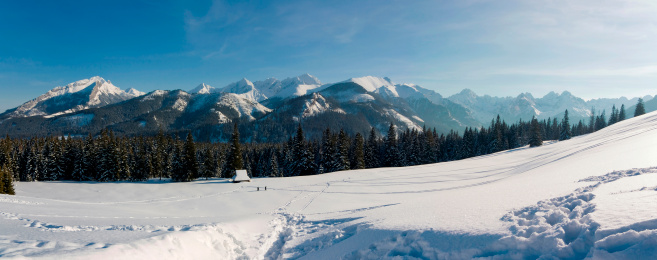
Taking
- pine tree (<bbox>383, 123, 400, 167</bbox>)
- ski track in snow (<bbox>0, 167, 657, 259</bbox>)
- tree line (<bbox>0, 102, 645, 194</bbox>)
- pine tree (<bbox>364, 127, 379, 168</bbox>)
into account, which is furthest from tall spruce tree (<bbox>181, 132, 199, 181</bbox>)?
pine tree (<bbox>383, 123, 400, 167</bbox>)

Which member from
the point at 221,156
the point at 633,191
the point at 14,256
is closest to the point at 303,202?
the point at 14,256

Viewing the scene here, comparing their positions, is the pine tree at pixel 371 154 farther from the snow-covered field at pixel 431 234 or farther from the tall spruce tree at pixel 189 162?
the snow-covered field at pixel 431 234

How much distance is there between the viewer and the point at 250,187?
4006cm

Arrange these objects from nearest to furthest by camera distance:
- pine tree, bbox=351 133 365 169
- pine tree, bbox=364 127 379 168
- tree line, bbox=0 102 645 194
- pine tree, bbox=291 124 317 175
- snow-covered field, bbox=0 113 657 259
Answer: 1. snow-covered field, bbox=0 113 657 259
2. tree line, bbox=0 102 645 194
3. pine tree, bbox=291 124 317 175
4. pine tree, bbox=351 133 365 169
5. pine tree, bbox=364 127 379 168

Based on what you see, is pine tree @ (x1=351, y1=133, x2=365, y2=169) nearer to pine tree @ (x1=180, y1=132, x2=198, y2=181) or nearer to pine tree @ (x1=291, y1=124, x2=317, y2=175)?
pine tree @ (x1=291, y1=124, x2=317, y2=175)

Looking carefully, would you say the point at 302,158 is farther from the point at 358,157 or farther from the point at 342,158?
the point at 358,157

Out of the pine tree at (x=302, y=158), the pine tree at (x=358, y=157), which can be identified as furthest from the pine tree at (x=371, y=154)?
the pine tree at (x=302, y=158)

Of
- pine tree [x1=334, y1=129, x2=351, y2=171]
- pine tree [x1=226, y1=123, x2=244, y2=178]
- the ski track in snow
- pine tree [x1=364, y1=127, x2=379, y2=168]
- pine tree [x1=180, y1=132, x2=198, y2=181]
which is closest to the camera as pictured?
the ski track in snow

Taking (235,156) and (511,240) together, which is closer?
(511,240)

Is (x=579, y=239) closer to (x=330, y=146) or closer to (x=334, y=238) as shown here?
(x=334, y=238)

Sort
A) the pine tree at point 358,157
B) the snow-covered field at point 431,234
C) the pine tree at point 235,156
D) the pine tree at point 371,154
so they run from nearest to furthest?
the snow-covered field at point 431,234 → the pine tree at point 235,156 → the pine tree at point 358,157 → the pine tree at point 371,154

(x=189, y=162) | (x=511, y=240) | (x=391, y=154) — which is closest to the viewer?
(x=511, y=240)

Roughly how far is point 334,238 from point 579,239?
26.4 ft

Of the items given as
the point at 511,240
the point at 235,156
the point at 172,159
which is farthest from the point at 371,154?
the point at 511,240
